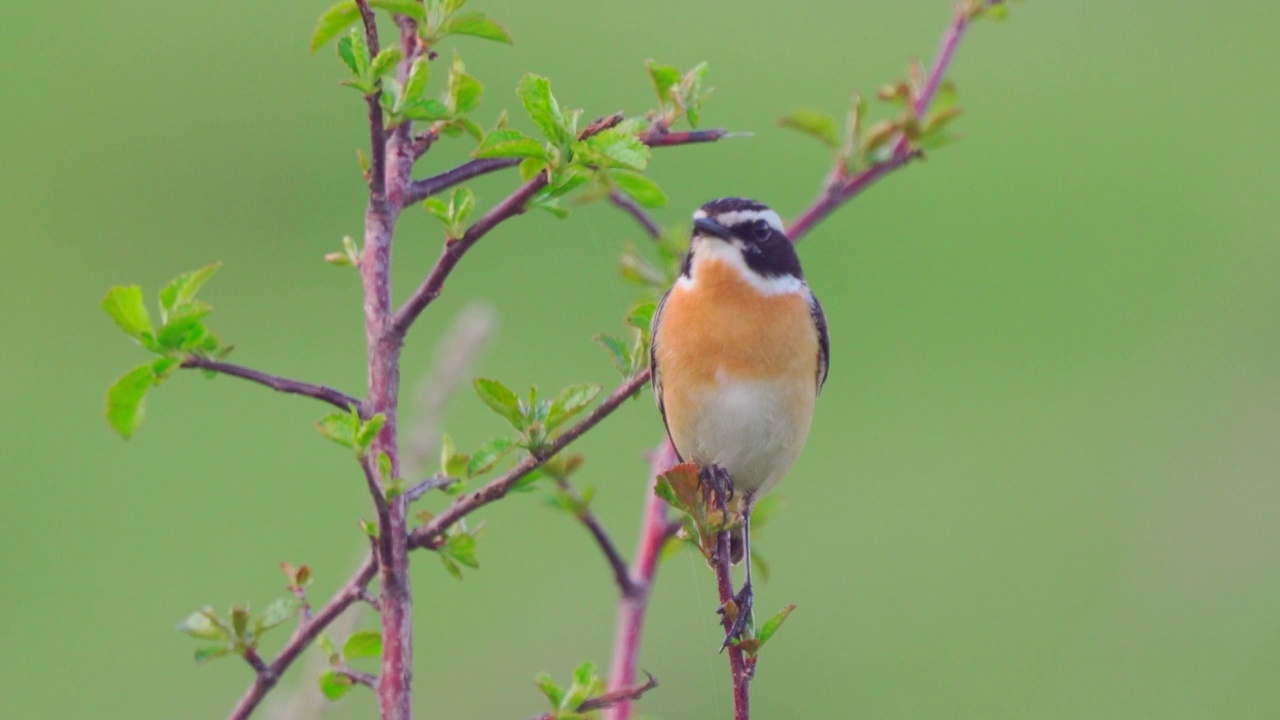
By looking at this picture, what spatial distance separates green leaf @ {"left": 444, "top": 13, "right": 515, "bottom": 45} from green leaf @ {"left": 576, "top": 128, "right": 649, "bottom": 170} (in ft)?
0.60

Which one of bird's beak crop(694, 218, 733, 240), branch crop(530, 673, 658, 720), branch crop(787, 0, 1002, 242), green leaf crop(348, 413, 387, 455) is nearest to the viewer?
green leaf crop(348, 413, 387, 455)

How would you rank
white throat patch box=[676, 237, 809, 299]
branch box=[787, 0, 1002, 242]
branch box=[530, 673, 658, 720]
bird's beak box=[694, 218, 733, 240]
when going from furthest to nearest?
1. white throat patch box=[676, 237, 809, 299]
2. bird's beak box=[694, 218, 733, 240]
3. branch box=[787, 0, 1002, 242]
4. branch box=[530, 673, 658, 720]

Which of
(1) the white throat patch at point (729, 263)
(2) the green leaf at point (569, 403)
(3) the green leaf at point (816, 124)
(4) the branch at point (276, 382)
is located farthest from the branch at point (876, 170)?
(4) the branch at point (276, 382)

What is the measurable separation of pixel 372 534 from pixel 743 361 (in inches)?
51.1

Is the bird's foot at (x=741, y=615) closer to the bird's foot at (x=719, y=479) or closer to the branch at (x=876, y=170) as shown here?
the bird's foot at (x=719, y=479)

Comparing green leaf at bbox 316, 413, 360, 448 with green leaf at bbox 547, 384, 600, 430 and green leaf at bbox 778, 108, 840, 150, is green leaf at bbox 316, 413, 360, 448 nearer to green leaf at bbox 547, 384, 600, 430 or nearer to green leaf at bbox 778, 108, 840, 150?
green leaf at bbox 547, 384, 600, 430

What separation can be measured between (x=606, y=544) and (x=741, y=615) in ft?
0.81

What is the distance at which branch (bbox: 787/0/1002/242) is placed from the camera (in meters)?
2.62

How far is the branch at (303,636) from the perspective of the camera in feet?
6.29

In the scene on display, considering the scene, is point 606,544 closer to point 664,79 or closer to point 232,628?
point 232,628

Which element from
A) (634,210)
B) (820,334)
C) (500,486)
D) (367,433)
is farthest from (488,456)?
(820,334)

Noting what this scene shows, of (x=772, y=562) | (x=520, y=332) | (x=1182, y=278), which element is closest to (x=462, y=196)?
(x=772, y=562)

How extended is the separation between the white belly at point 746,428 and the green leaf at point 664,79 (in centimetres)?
99

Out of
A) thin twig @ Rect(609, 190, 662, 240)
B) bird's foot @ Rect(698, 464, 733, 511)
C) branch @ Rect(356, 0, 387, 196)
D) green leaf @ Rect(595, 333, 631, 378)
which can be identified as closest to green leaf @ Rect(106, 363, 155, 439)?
branch @ Rect(356, 0, 387, 196)
